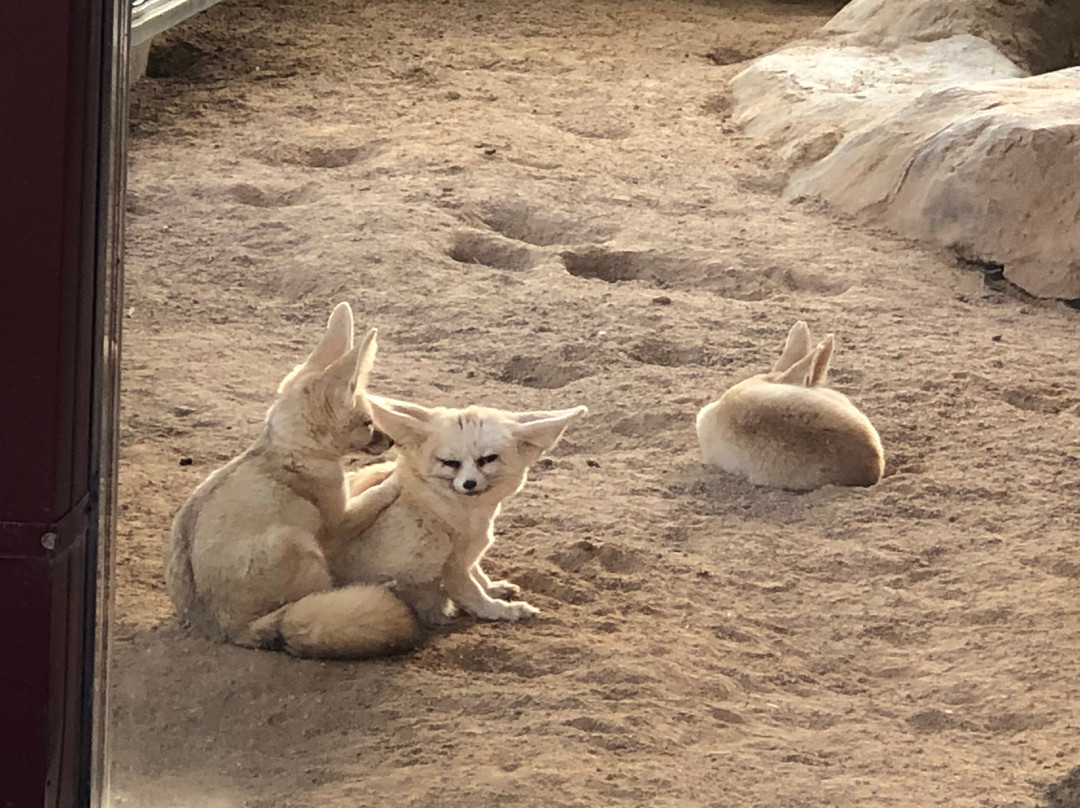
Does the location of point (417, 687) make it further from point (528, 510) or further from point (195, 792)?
point (528, 510)

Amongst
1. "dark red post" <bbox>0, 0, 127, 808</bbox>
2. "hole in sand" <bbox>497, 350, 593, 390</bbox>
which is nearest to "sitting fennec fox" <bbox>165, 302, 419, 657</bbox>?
"dark red post" <bbox>0, 0, 127, 808</bbox>

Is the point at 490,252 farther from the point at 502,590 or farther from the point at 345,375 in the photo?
the point at 345,375

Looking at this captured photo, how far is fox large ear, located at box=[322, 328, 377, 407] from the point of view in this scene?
2375mm

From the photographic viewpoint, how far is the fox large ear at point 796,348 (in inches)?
136

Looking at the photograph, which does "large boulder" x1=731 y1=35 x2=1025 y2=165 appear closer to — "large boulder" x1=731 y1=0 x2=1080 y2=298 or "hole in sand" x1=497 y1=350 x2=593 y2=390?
"large boulder" x1=731 y1=0 x2=1080 y2=298

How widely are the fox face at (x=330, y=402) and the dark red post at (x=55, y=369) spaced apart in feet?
2.59

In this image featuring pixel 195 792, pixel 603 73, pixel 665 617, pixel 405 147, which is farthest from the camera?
pixel 603 73

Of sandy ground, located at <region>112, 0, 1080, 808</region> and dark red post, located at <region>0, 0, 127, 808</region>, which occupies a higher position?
dark red post, located at <region>0, 0, 127, 808</region>

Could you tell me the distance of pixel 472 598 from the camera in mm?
2523

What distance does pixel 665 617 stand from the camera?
2.56m

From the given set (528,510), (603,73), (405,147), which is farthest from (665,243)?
(603,73)

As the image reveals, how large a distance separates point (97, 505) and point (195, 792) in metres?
0.45

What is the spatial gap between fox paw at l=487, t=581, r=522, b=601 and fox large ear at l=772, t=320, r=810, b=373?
3.64ft

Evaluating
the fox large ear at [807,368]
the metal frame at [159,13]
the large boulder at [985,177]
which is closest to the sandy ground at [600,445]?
the large boulder at [985,177]
